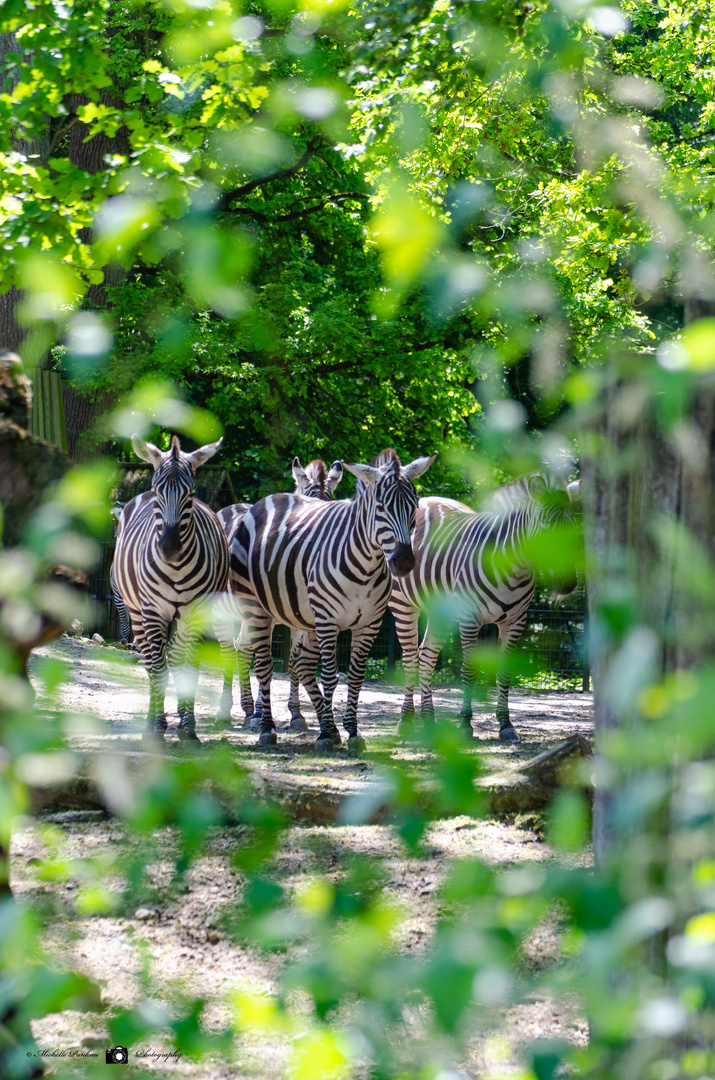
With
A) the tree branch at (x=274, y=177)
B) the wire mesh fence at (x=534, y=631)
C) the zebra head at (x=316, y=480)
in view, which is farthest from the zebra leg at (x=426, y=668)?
the tree branch at (x=274, y=177)

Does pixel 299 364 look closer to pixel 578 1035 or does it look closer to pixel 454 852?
pixel 454 852

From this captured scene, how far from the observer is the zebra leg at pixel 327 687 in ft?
23.2

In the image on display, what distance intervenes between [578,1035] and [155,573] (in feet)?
16.6

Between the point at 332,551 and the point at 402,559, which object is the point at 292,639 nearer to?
the point at 332,551

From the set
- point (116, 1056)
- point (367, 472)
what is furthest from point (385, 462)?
point (116, 1056)

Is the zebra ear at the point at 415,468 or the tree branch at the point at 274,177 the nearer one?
the zebra ear at the point at 415,468

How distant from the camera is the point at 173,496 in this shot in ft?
23.2

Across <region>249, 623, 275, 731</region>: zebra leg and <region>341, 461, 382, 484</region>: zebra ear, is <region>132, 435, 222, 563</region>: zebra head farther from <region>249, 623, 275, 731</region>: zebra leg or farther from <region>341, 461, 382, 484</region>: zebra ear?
<region>249, 623, 275, 731</region>: zebra leg

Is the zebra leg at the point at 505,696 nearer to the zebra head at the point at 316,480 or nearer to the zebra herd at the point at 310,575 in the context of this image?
the zebra herd at the point at 310,575

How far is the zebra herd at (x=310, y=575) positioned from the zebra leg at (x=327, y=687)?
1cm

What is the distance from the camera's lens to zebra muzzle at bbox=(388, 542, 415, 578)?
6820 mm

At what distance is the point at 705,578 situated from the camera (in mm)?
838

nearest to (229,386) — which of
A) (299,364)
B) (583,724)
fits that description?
→ (299,364)

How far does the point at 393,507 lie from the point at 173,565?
174 centimetres
